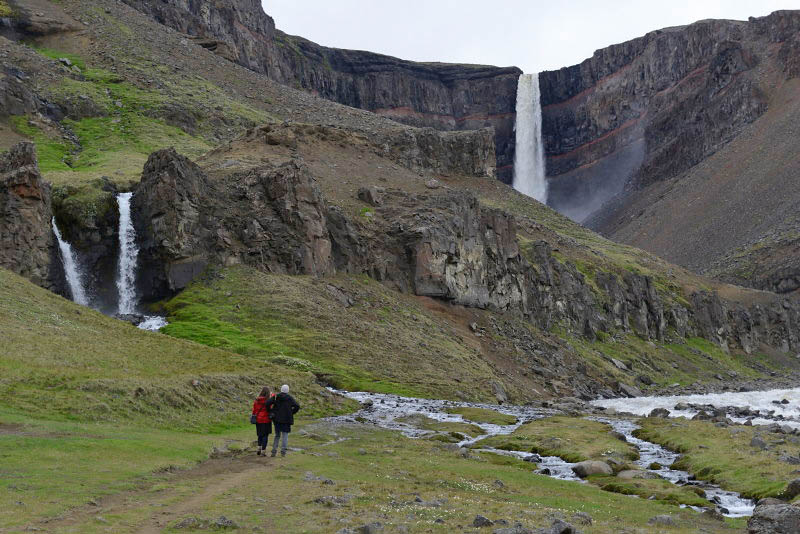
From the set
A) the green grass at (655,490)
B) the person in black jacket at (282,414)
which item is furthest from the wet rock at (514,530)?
the person in black jacket at (282,414)

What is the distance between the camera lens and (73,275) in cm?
6881

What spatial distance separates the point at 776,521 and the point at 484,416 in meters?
31.3

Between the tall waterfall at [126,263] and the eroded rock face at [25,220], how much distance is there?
6.42 meters

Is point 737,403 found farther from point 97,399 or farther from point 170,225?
point 97,399

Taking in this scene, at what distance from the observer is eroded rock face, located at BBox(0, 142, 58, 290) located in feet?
203

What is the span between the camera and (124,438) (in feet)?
92.5

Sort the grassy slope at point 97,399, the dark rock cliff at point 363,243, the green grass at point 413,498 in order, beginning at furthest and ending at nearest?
the dark rock cliff at point 363,243, the grassy slope at point 97,399, the green grass at point 413,498

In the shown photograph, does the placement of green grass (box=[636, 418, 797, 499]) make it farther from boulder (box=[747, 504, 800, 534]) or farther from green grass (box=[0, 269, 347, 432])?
green grass (box=[0, 269, 347, 432])

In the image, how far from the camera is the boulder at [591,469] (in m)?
31.9

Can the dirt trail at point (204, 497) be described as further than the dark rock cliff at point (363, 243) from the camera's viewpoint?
No

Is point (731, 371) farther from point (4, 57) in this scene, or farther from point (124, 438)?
point (4, 57)

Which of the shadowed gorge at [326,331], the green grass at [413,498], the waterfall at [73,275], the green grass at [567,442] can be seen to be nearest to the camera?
the green grass at [413,498]

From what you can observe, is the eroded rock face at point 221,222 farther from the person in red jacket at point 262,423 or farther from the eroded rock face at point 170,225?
the person in red jacket at point 262,423

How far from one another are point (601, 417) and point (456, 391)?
37.3ft
